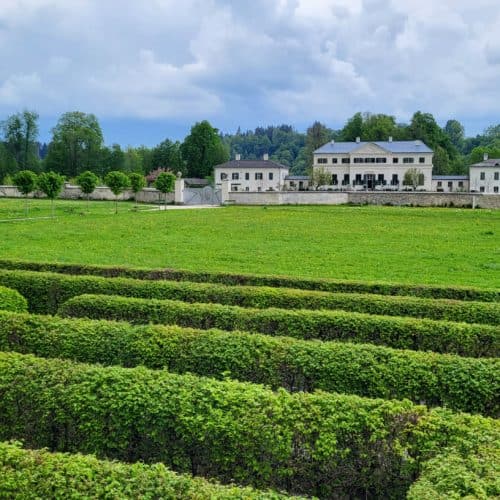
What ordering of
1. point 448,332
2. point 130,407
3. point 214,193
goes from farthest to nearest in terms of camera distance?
point 214,193 < point 448,332 < point 130,407

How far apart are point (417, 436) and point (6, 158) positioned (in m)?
92.1

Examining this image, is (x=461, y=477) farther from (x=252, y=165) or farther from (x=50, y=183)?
(x=252, y=165)

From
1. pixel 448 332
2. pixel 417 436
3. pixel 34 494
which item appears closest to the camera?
pixel 34 494

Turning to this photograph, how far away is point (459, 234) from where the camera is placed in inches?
1147

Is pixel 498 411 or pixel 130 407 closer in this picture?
pixel 130 407

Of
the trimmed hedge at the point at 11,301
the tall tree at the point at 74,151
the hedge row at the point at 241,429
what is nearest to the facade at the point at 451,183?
the tall tree at the point at 74,151

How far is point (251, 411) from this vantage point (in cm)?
539

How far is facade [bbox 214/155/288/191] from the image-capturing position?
8556 cm

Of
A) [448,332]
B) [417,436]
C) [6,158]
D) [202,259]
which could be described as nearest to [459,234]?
[202,259]

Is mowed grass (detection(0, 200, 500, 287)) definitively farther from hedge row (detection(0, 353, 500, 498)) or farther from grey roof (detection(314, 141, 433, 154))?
grey roof (detection(314, 141, 433, 154))

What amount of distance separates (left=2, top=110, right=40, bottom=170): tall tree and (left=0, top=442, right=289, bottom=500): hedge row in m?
94.4

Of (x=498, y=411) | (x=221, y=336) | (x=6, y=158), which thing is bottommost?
(x=498, y=411)

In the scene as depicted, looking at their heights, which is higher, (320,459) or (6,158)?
(6,158)

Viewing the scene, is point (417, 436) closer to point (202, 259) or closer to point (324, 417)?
point (324, 417)
